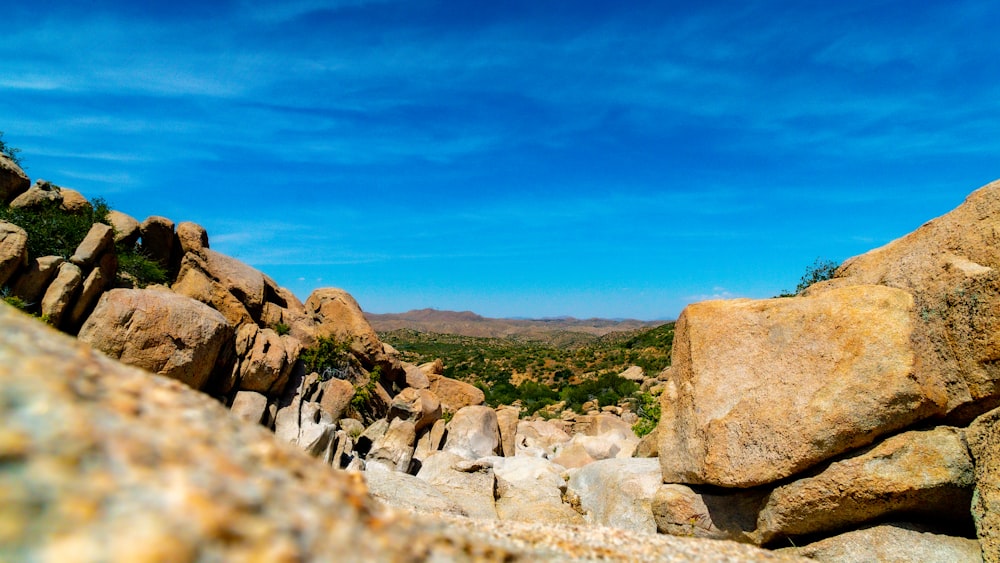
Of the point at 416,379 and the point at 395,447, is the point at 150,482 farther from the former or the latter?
the point at 416,379

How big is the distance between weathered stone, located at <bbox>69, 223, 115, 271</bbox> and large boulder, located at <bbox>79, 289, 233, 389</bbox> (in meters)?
1.82

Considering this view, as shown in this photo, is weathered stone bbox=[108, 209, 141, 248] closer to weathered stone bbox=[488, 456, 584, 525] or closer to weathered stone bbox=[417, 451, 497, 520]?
weathered stone bbox=[417, 451, 497, 520]

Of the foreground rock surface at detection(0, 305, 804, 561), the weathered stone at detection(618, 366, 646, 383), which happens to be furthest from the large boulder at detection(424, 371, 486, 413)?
the foreground rock surface at detection(0, 305, 804, 561)

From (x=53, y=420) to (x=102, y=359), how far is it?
134 centimetres

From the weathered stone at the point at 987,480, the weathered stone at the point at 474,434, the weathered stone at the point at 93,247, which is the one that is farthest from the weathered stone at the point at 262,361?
the weathered stone at the point at 987,480

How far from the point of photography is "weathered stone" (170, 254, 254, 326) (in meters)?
22.4

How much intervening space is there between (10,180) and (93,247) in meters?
7.03

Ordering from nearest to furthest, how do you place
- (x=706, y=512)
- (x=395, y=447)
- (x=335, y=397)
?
(x=706, y=512)
(x=395, y=447)
(x=335, y=397)

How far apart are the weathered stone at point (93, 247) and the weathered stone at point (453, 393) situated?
17.4 meters

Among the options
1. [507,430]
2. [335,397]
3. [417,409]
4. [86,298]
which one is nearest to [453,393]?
[507,430]

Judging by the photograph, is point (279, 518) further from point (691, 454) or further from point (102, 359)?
point (691, 454)

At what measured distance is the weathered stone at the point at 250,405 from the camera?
62.3ft

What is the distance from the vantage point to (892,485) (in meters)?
8.55

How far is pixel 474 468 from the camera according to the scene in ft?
57.8
